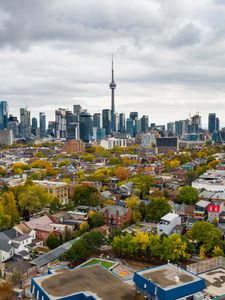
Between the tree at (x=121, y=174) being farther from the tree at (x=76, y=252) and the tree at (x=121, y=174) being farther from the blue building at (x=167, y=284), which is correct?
the blue building at (x=167, y=284)

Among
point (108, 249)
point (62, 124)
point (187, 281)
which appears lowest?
point (108, 249)

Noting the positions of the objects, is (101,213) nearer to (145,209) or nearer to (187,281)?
(145,209)

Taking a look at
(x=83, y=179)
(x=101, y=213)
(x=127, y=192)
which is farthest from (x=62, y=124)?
(x=101, y=213)

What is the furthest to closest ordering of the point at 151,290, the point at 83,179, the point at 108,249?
1. the point at 83,179
2. the point at 108,249
3. the point at 151,290

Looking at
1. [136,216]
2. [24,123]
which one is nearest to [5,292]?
[136,216]

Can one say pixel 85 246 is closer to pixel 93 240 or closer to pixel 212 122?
pixel 93 240

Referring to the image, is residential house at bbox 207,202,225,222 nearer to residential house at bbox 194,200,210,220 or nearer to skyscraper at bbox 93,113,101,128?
residential house at bbox 194,200,210,220

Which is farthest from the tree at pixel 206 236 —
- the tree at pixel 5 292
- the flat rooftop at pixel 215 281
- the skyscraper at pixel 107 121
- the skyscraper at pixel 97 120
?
the skyscraper at pixel 97 120
